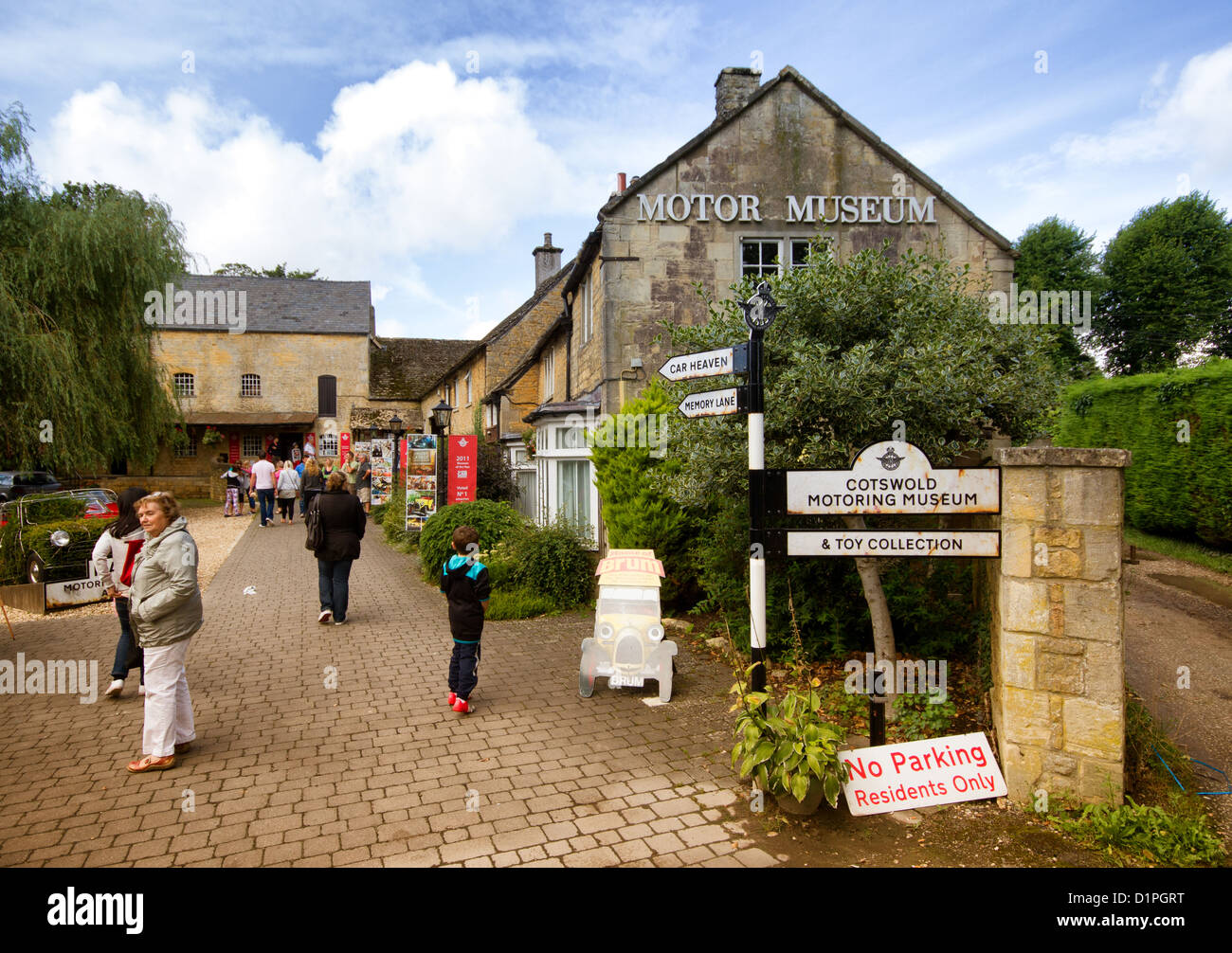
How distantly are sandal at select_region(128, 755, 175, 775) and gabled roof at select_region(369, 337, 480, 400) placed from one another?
32.6 meters

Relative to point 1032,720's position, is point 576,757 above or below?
below

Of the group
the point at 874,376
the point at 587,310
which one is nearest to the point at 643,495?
the point at 874,376

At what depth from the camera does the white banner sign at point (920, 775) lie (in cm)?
431

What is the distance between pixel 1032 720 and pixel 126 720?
6.56 m

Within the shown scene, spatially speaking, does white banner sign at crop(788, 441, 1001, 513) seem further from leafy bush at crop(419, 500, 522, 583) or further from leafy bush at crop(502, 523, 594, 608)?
leafy bush at crop(419, 500, 522, 583)

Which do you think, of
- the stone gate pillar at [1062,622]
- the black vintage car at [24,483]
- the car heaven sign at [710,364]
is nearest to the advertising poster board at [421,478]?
the car heaven sign at [710,364]

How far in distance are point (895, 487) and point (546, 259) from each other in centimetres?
2804

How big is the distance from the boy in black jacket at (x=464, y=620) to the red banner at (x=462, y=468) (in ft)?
25.2

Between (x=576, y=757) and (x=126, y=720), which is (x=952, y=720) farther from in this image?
(x=126, y=720)

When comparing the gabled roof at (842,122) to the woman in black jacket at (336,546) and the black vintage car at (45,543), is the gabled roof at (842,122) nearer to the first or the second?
the woman in black jacket at (336,546)

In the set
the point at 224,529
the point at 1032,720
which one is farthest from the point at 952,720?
the point at 224,529

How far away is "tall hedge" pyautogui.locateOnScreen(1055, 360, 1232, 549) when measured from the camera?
11984 millimetres

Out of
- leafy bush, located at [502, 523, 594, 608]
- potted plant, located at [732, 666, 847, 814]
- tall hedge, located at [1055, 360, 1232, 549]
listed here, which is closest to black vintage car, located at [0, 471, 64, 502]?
leafy bush, located at [502, 523, 594, 608]

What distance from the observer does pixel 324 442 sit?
35.9m
